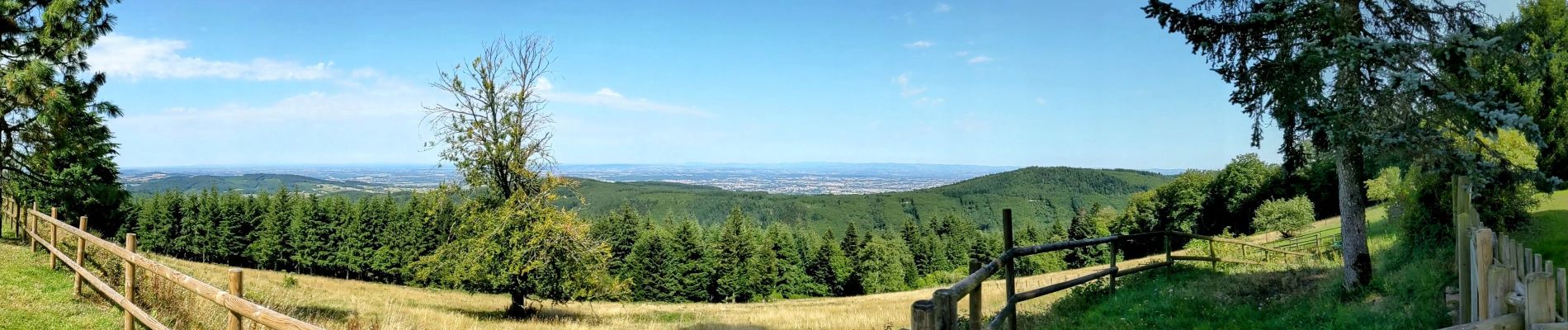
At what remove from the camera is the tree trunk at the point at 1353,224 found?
994cm

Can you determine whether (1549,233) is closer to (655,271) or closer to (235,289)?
(235,289)

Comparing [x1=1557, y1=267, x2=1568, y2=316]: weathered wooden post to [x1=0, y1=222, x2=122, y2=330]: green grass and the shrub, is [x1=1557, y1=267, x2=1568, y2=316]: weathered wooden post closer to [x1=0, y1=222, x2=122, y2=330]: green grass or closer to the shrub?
[x1=0, y1=222, x2=122, y2=330]: green grass

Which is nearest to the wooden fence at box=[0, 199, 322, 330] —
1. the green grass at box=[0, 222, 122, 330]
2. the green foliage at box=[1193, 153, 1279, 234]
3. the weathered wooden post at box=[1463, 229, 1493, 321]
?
the green grass at box=[0, 222, 122, 330]

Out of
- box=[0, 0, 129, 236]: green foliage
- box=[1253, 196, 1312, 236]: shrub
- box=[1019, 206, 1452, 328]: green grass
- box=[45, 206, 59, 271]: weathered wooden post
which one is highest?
box=[0, 0, 129, 236]: green foliage

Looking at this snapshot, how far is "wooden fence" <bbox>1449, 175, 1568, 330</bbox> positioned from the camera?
13.5 feet

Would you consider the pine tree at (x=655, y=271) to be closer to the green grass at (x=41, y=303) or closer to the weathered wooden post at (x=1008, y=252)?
the green grass at (x=41, y=303)

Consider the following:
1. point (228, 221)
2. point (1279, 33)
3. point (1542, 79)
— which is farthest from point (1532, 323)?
point (228, 221)

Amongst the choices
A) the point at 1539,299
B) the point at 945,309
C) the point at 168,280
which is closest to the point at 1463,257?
the point at 1539,299

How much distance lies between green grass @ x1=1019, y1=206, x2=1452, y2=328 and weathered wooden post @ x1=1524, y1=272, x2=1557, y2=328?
374 cm

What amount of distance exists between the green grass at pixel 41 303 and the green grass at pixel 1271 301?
43.5 ft

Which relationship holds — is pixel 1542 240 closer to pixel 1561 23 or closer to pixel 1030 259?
pixel 1561 23

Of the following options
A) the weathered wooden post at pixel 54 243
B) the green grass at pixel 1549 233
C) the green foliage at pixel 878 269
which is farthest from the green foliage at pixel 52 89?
the green foliage at pixel 878 269

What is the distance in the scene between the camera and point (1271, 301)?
388 inches

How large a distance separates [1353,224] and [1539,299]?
7.11 metres
